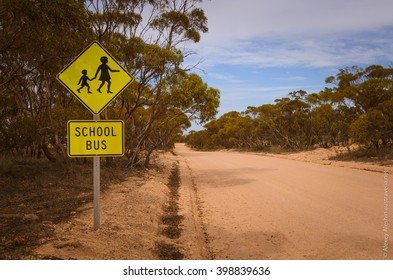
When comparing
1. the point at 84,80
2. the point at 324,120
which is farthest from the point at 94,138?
the point at 324,120

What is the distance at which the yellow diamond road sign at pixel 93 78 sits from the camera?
5195 mm

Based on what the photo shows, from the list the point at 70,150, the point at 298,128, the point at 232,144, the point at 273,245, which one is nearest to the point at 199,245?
the point at 273,245

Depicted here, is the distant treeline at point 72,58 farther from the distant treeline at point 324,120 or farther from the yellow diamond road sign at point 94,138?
the distant treeline at point 324,120

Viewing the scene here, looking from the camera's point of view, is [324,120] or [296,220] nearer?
[296,220]

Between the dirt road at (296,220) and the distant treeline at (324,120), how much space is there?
33.2ft

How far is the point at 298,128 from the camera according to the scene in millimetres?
40156

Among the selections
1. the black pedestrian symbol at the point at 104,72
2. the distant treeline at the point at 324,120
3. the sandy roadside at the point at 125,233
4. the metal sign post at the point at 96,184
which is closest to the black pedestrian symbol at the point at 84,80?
the black pedestrian symbol at the point at 104,72

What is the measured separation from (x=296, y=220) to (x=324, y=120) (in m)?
25.1

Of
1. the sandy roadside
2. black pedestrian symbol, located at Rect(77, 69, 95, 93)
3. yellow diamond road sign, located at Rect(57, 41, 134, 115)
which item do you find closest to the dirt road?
the sandy roadside

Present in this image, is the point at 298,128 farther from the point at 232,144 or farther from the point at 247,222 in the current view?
the point at 247,222

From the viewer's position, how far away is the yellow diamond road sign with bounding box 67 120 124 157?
5.12 metres

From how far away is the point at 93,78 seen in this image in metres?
5.23

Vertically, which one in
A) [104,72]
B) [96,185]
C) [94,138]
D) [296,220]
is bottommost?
[296,220]

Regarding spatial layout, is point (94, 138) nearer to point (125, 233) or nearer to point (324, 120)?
point (125, 233)
